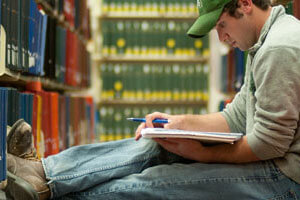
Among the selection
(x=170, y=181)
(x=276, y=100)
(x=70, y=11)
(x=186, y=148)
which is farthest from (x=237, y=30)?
(x=70, y=11)

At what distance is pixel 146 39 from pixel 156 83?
455 mm

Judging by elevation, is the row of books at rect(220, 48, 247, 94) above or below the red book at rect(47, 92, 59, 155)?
above

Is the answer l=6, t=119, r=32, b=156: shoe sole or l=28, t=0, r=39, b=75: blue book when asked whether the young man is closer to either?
l=6, t=119, r=32, b=156: shoe sole

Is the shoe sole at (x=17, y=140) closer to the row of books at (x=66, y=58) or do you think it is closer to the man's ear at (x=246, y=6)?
the man's ear at (x=246, y=6)

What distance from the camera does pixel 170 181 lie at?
1.20m

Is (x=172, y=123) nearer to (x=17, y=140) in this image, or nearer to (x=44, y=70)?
(x=17, y=140)

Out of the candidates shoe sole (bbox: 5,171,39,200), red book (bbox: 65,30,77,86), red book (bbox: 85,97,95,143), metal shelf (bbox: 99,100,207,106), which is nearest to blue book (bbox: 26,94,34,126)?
shoe sole (bbox: 5,171,39,200)

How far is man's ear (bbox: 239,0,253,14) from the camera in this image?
4.26 feet

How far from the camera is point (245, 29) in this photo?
1.33 metres

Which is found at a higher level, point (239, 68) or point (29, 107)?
point (239, 68)

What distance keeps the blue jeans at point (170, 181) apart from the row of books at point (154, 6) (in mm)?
3113

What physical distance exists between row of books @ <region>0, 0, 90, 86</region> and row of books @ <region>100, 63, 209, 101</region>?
0.82 m

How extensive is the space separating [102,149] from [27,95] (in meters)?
0.56

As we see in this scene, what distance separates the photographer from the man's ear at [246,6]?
130 centimetres
